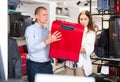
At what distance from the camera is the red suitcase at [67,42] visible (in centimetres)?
244

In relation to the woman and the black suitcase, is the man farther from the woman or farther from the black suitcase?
the black suitcase

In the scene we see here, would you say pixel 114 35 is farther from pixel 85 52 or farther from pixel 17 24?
pixel 17 24

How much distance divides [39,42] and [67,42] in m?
0.31

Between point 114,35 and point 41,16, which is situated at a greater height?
point 41,16

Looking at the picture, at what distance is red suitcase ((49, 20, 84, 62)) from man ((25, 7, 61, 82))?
0.22 feet

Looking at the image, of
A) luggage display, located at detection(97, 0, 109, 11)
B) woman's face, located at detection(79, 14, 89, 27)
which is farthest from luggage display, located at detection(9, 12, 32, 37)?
woman's face, located at detection(79, 14, 89, 27)

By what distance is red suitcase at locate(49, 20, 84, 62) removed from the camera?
8.00 feet

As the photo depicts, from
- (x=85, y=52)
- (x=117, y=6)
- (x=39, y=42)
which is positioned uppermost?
(x=117, y=6)

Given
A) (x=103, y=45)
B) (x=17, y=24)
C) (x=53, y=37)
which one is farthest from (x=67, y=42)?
(x=17, y=24)

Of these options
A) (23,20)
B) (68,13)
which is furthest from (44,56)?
(68,13)

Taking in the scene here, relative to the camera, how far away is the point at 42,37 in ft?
8.46

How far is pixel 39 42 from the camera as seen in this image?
8.34 feet

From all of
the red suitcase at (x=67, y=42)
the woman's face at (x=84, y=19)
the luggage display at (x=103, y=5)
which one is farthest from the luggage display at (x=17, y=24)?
the red suitcase at (x=67, y=42)

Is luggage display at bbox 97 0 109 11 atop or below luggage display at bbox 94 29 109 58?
atop
